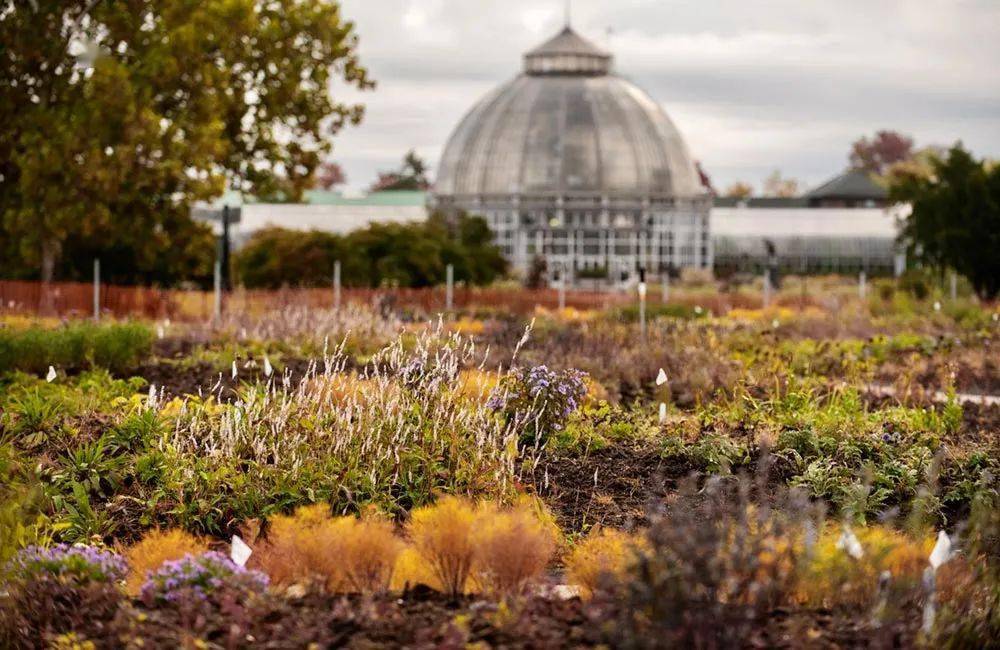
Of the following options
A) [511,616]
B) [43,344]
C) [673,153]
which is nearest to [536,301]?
[43,344]

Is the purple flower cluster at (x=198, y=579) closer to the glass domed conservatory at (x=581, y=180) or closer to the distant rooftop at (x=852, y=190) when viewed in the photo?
the glass domed conservatory at (x=581, y=180)

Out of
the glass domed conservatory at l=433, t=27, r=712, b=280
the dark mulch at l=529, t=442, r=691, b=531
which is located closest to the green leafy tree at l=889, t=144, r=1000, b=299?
the dark mulch at l=529, t=442, r=691, b=531

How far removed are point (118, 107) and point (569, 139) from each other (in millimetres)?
50571

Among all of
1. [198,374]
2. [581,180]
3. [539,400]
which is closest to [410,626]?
[539,400]

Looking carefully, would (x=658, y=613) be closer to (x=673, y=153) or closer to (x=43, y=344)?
(x=43, y=344)

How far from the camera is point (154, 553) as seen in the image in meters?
A: 7.61

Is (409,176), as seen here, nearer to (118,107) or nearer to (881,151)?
(881,151)

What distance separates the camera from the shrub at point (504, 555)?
698cm

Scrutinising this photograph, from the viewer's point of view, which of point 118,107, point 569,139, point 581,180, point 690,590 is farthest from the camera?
point 569,139

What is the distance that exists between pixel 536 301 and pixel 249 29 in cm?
768

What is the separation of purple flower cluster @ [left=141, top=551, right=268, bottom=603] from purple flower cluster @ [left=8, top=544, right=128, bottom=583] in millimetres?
340

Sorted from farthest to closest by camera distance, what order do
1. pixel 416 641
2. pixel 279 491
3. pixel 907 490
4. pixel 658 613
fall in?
1. pixel 907 490
2. pixel 279 491
3. pixel 416 641
4. pixel 658 613

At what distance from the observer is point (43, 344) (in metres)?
16.5

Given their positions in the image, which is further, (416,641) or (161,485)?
(161,485)
